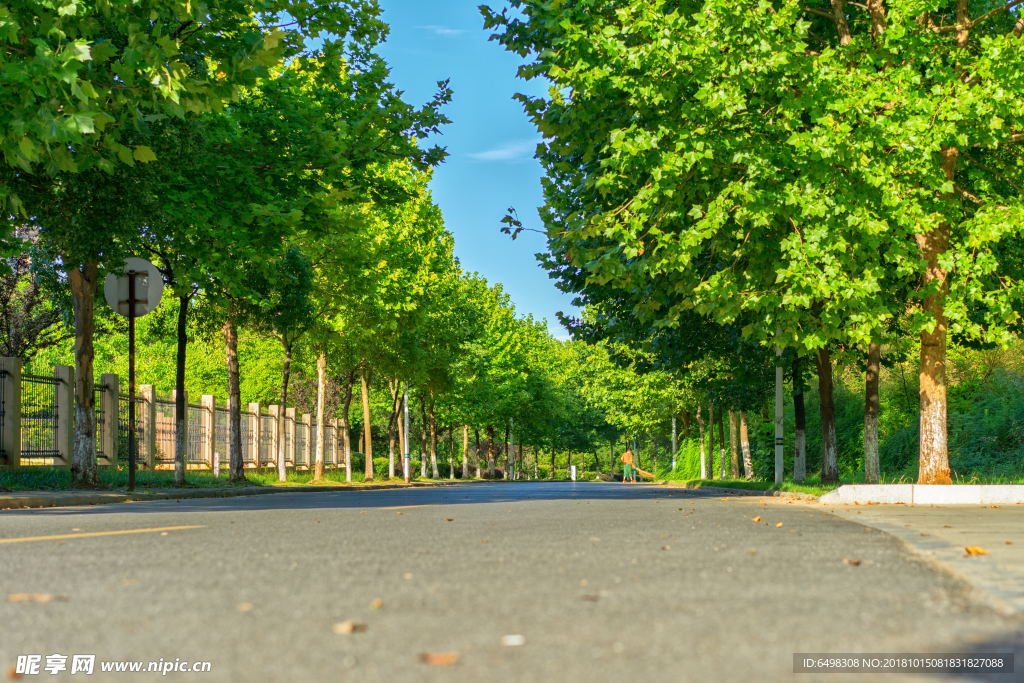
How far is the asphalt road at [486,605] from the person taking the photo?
324cm

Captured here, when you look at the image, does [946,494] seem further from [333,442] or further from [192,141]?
[333,442]

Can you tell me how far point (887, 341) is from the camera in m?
17.6

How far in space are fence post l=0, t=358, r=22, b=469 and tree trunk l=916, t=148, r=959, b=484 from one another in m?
17.4

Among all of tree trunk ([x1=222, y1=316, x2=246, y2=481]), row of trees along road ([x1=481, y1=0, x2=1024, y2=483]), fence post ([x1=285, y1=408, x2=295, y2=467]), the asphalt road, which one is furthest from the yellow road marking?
fence post ([x1=285, y1=408, x2=295, y2=467])

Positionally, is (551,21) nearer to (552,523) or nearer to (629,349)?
(552,523)

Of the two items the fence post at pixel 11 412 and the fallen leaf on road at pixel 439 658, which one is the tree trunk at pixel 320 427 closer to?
the fence post at pixel 11 412

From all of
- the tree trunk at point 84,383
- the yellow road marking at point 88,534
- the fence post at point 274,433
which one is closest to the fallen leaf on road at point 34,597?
the yellow road marking at point 88,534

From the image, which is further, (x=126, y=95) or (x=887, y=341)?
(x=887, y=341)

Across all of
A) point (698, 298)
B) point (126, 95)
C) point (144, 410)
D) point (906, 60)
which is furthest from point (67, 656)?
point (144, 410)

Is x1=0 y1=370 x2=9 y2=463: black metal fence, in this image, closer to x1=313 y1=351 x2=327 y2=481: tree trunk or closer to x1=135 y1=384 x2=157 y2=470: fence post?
x1=135 y1=384 x2=157 y2=470: fence post

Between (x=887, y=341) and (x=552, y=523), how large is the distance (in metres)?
10.6

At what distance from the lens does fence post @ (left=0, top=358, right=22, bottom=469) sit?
19.0 meters

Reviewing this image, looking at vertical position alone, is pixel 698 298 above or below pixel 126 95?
below

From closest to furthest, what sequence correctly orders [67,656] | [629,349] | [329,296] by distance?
[67,656]
[629,349]
[329,296]
